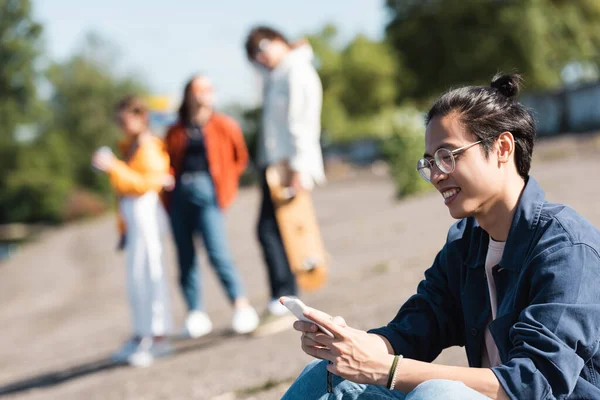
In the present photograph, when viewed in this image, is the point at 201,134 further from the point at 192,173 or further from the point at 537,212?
the point at 537,212

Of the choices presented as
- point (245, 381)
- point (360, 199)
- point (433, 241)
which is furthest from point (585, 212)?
point (360, 199)

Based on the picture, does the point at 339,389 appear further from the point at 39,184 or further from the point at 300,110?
the point at 39,184

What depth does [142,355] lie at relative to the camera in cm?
691

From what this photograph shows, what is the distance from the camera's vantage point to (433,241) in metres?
10.5

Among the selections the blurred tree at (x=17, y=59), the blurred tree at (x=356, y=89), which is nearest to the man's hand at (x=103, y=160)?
the blurred tree at (x=17, y=59)

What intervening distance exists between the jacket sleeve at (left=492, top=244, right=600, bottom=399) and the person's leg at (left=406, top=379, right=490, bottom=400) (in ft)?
0.30

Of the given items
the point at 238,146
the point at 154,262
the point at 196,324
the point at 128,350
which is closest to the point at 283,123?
the point at 238,146

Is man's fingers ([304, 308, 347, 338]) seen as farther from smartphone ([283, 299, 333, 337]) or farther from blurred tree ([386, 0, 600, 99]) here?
blurred tree ([386, 0, 600, 99])

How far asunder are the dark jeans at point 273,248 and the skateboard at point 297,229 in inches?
1.7

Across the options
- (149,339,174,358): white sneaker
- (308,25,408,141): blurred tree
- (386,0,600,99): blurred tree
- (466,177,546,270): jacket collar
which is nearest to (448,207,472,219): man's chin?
(466,177,546,270): jacket collar

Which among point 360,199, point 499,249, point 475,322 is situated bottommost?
point 360,199

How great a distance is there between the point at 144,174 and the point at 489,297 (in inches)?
182

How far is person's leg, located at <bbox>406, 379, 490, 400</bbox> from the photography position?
226 cm

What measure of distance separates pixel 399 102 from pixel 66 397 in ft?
160
